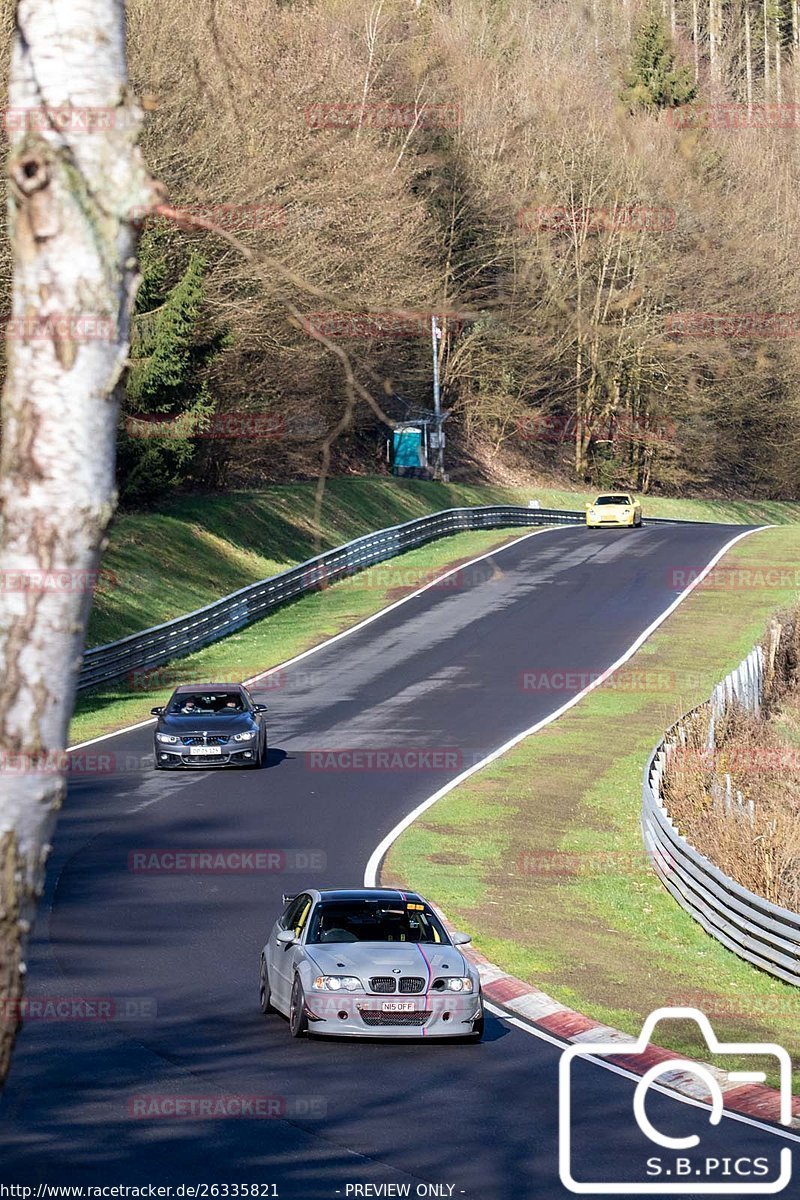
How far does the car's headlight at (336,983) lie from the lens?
13133 millimetres

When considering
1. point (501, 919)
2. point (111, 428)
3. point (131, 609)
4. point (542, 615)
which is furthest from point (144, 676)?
point (111, 428)

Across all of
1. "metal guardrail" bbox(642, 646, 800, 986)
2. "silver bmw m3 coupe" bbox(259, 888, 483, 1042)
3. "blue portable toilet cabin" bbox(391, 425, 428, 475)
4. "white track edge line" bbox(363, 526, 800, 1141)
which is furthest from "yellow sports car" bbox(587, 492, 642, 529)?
"silver bmw m3 coupe" bbox(259, 888, 483, 1042)

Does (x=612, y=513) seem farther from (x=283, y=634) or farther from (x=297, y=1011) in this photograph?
(x=297, y=1011)

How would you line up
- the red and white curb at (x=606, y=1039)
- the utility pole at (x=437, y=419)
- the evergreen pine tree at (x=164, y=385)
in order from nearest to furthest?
the red and white curb at (x=606, y=1039)
the evergreen pine tree at (x=164, y=385)
the utility pole at (x=437, y=419)

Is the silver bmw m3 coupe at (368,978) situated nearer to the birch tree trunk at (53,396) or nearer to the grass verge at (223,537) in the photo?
the birch tree trunk at (53,396)

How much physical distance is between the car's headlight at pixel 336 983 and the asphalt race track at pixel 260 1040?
519 mm

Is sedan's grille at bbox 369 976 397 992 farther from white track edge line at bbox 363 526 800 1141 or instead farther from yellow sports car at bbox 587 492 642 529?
yellow sports car at bbox 587 492 642 529

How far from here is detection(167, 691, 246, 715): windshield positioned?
28484mm

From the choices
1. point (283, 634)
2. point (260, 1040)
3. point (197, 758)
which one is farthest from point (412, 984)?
point (283, 634)

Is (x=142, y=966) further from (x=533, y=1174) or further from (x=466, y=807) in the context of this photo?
(x=466, y=807)

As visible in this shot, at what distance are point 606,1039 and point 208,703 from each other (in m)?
16.2

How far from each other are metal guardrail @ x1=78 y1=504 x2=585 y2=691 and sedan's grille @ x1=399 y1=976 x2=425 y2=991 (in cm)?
2041

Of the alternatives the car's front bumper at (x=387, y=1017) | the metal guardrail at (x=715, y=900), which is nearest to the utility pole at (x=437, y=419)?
the metal guardrail at (x=715, y=900)

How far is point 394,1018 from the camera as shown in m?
13.2
